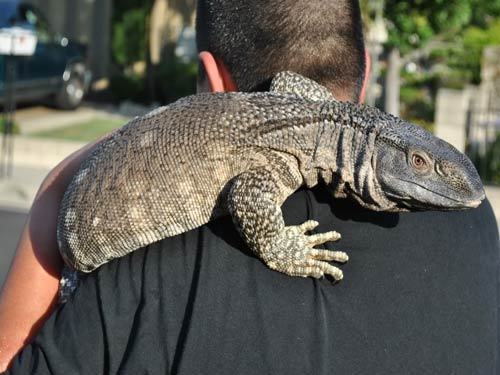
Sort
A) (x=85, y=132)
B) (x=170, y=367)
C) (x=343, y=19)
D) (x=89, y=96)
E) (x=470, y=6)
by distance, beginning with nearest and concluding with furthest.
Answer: (x=170, y=367)
(x=343, y=19)
(x=470, y=6)
(x=85, y=132)
(x=89, y=96)

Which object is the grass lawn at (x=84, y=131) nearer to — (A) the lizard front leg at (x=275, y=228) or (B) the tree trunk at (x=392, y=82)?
(B) the tree trunk at (x=392, y=82)

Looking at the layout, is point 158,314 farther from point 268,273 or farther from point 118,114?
point 118,114

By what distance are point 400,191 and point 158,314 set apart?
0.61 m

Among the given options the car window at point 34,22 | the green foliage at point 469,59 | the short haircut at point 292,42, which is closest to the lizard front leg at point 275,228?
the short haircut at point 292,42

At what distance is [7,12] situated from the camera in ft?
52.7

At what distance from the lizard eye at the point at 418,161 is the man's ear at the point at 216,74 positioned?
26.0 inches

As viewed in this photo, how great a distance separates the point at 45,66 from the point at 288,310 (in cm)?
1642

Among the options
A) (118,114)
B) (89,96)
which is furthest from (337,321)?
(89,96)

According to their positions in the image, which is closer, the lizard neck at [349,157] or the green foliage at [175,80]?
the lizard neck at [349,157]

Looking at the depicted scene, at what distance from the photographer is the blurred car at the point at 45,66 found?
Answer: 16297 mm

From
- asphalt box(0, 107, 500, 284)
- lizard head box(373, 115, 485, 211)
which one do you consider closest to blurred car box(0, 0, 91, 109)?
asphalt box(0, 107, 500, 284)

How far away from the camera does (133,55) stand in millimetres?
20875

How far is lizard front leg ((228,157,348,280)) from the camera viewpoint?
1.99 metres

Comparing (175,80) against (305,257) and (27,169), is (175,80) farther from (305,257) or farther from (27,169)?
(305,257)
